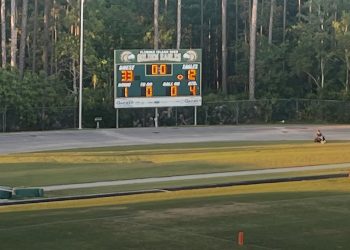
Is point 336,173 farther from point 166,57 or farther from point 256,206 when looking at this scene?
point 166,57

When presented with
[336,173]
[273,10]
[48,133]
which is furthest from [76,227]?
[273,10]

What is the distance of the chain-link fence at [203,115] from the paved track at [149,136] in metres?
2.84

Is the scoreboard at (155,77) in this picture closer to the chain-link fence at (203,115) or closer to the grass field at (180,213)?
the chain-link fence at (203,115)

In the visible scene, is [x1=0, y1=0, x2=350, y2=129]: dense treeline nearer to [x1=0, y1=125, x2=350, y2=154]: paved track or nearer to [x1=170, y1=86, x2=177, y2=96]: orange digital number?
[x1=0, y1=125, x2=350, y2=154]: paved track

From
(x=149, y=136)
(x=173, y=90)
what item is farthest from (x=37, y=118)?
(x=173, y=90)

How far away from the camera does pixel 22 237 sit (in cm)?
1284

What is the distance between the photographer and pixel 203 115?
59.0m

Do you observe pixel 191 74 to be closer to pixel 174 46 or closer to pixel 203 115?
pixel 203 115

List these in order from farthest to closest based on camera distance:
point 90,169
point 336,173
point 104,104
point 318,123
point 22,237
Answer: point 318,123 < point 104,104 < point 90,169 < point 336,173 < point 22,237

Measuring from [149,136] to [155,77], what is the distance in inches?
229

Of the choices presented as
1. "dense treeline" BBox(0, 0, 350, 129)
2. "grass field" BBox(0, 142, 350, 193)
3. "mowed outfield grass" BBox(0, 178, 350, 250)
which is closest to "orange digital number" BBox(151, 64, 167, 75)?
"dense treeline" BBox(0, 0, 350, 129)

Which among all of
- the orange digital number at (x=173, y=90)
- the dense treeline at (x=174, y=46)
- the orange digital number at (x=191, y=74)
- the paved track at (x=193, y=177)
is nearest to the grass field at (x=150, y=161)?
the paved track at (x=193, y=177)

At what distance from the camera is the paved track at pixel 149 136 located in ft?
138

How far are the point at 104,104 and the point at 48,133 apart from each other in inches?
281
